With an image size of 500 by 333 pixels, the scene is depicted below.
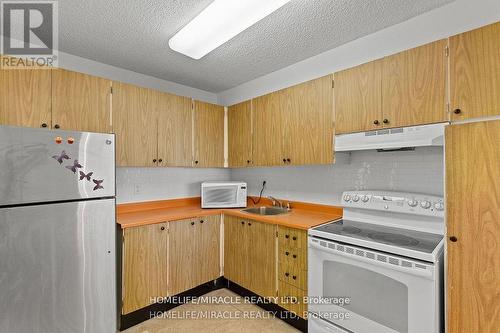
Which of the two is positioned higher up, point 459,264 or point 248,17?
point 248,17

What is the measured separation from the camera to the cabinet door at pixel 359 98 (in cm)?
187

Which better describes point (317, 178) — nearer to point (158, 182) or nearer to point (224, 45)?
point (224, 45)

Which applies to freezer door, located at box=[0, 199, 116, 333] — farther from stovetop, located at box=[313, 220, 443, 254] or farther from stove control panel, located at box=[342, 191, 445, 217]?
stove control panel, located at box=[342, 191, 445, 217]

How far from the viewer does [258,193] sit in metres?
3.24

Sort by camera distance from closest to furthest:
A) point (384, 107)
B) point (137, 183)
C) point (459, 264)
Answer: point (459, 264), point (384, 107), point (137, 183)

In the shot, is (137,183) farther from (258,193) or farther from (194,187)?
→ (258,193)

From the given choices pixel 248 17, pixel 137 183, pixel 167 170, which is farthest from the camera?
pixel 167 170

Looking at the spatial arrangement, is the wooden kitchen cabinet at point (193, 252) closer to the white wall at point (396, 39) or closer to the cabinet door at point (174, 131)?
the cabinet door at point (174, 131)

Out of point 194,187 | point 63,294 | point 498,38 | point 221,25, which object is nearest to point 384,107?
point 498,38

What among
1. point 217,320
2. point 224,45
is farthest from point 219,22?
point 217,320

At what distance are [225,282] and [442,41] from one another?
2.95m

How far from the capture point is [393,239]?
166 cm

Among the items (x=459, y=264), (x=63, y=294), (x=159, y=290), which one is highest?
(x=459, y=264)

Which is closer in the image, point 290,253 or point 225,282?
point 290,253
